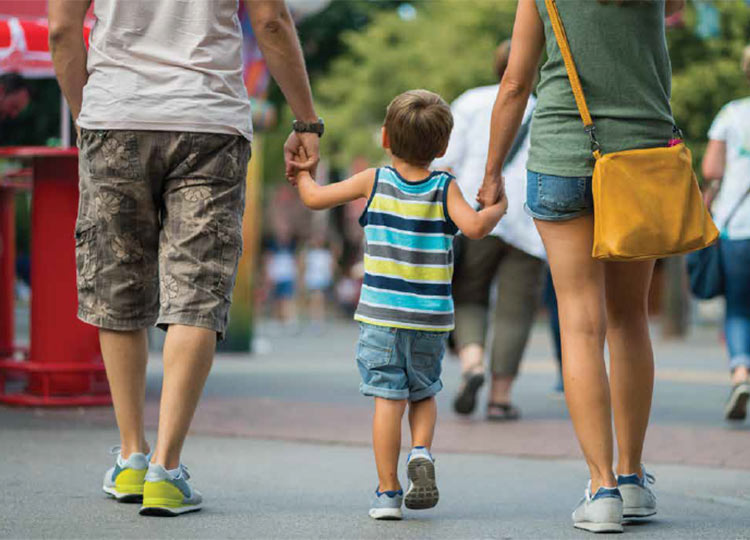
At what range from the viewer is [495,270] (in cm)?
711

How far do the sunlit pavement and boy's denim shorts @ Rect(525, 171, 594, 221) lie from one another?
955 millimetres

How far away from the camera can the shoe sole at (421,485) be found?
3.97m

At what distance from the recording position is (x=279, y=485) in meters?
4.70

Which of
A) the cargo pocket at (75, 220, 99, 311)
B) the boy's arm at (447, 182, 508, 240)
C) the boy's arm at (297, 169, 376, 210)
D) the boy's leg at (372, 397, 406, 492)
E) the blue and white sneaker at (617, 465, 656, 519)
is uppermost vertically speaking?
the boy's arm at (297, 169, 376, 210)

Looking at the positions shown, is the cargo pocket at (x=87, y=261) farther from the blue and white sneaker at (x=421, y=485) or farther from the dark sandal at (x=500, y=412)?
the dark sandal at (x=500, y=412)

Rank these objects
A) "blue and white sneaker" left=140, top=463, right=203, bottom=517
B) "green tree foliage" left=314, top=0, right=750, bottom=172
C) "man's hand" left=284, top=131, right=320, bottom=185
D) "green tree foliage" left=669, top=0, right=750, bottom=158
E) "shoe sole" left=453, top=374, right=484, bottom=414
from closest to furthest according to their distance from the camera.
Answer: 1. "blue and white sneaker" left=140, top=463, right=203, bottom=517
2. "man's hand" left=284, top=131, right=320, bottom=185
3. "shoe sole" left=453, top=374, right=484, bottom=414
4. "green tree foliage" left=669, top=0, right=750, bottom=158
5. "green tree foliage" left=314, top=0, right=750, bottom=172

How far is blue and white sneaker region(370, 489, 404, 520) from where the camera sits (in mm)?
→ 4023

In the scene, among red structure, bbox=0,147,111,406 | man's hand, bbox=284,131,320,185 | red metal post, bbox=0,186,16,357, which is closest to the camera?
man's hand, bbox=284,131,320,185

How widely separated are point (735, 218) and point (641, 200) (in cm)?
339

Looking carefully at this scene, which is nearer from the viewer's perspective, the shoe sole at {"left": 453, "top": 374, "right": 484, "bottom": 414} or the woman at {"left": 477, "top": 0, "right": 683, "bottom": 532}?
the woman at {"left": 477, "top": 0, "right": 683, "bottom": 532}

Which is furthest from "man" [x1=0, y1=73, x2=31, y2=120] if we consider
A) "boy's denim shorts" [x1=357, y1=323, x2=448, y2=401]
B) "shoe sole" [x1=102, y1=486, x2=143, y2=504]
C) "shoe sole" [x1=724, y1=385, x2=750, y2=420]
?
"shoe sole" [x1=724, y1=385, x2=750, y2=420]

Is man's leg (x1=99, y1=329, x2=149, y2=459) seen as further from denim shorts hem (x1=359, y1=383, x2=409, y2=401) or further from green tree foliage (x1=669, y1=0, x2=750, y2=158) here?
green tree foliage (x1=669, y1=0, x2=750, y2=158)

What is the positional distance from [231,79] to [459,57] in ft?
78.4

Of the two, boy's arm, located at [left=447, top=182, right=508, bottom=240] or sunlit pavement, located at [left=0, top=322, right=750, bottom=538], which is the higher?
boy's arm, located at [left=447, top=182, right=508, bottom=240]
